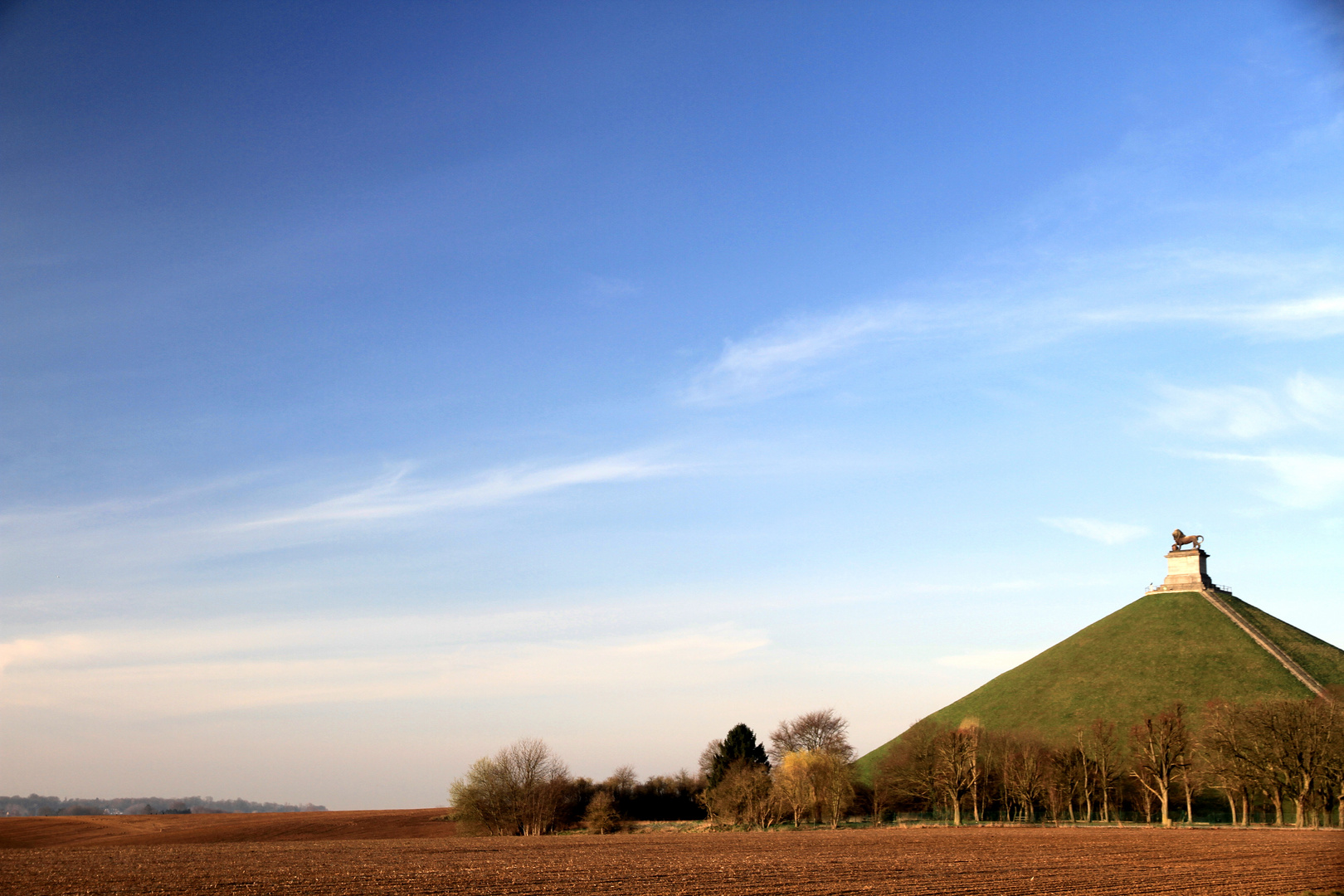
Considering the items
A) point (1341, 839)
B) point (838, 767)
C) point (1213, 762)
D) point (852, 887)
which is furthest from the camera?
point (838, 767)

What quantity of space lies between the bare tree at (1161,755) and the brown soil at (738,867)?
23.3 meters

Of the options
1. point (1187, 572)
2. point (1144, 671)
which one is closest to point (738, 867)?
point (1144, 671)

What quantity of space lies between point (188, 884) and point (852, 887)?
96.0 ft

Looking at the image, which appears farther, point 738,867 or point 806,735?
point 806,735

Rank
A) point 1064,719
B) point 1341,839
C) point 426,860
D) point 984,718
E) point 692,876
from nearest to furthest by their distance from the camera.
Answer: point 692,876 → point 426,860 → point 1341,839 → point 1064,719 → point 984,718

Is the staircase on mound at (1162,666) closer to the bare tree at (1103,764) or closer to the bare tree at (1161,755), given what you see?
the bare tree at (1103,764)

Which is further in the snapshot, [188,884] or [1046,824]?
[1046,824]

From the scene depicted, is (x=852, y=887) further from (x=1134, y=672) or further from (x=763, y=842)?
(x=1134, y=672)

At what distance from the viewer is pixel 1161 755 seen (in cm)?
10406

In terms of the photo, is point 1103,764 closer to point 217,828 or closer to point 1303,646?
point 1303,646

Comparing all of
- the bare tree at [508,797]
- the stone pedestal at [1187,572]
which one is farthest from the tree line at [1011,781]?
the stone pedestal at [1187,572]

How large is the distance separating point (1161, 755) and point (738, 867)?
2900 inches

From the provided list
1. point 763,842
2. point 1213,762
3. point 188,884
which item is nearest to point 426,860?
point 188,884

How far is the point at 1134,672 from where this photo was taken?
153 metres
